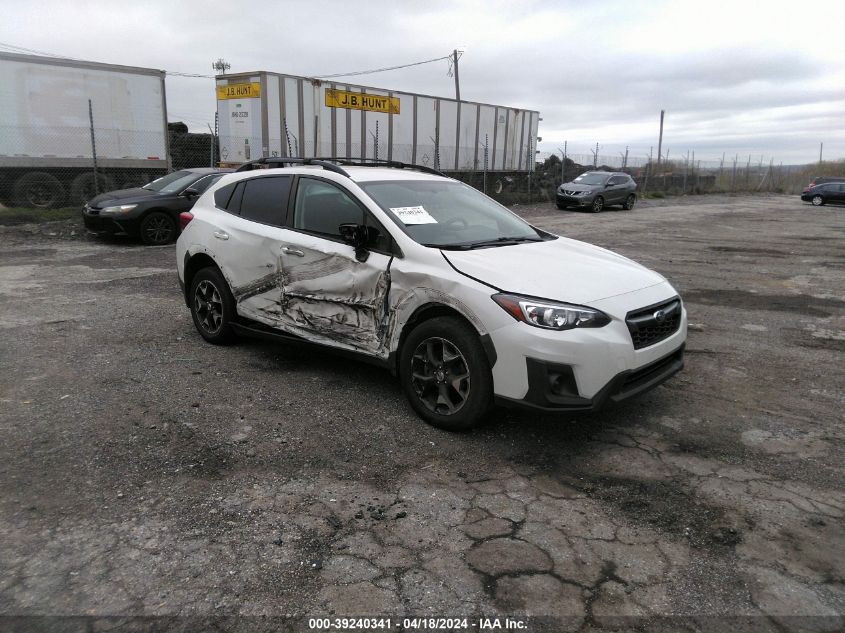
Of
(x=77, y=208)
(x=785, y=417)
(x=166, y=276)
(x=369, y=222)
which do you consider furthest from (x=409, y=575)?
(x=77, y=208)

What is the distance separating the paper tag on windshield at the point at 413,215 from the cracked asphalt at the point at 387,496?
1.29 meters

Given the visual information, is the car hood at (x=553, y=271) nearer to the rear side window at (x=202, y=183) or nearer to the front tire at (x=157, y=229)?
the rear side window at (x=202, y=183)

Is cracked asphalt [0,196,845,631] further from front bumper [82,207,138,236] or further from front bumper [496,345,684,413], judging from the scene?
front bumper [82,207,138,236]

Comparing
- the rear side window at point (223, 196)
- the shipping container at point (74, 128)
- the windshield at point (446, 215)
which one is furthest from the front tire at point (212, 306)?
the shipping container at point (74, 128)

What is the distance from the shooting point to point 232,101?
16531 millimetres

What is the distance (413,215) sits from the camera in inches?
176

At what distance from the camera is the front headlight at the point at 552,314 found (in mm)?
3553

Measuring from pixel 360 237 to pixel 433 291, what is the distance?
2.43 ft

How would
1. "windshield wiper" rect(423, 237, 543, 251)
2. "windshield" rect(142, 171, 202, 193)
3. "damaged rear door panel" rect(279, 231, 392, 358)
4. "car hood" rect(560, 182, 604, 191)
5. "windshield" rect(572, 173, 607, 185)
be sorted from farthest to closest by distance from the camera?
1. "windshield" rect(572, 173, 607, 185)
2. "car hood" rect(560, 182, 604, 191)
3. "windshield" rect(142, 171, 202, 193)
4. "damaged rear door panel" rect(279, 231, 392, 358)
5. "windshield wiper" rect(423, 237, 543, 251)

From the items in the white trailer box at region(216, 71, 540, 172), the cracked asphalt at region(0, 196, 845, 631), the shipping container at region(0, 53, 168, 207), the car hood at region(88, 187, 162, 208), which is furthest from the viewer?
the white trailer box at region(216, 71, 540, 172)

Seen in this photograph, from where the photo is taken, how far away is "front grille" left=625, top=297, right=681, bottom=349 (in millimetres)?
3740

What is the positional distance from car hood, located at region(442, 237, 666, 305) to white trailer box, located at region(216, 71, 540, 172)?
13145 mm

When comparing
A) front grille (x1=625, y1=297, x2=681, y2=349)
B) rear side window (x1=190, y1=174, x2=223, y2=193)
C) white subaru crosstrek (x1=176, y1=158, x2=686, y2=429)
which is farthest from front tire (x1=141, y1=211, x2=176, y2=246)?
front grille (x1=625, y1=297, x2=681, y2=349)

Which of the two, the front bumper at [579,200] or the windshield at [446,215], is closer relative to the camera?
the windshield at [446,215]
